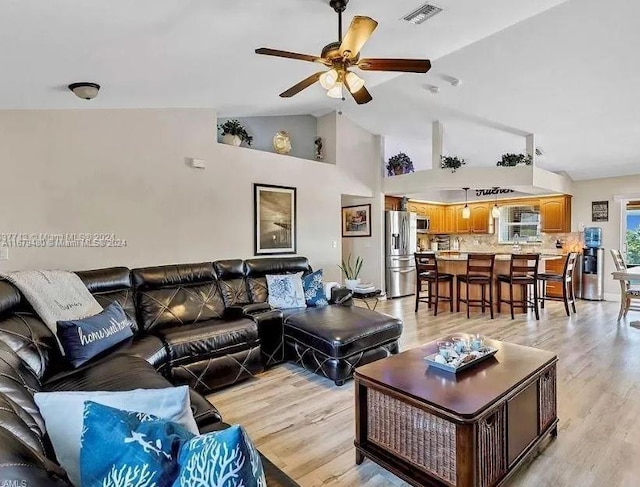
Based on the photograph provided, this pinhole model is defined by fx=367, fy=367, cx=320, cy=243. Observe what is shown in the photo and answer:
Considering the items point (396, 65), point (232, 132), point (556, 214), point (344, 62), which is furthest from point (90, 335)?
point (556, 214)

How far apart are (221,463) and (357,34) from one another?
2342 millimetres

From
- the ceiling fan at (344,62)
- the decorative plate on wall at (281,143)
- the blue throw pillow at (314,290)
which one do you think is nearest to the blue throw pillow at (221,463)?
the ceiling fan at (344,62)

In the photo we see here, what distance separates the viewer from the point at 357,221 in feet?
23.8

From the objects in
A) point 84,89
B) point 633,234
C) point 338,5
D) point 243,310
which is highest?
point 338,5

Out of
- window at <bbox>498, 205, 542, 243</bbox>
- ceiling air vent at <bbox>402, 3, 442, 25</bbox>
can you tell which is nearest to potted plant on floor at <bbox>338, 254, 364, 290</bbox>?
window at <bbox>498, 205, 542, 243</bbox>

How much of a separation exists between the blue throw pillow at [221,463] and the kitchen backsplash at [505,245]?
26.4 ft

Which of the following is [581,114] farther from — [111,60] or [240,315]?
[111,60]

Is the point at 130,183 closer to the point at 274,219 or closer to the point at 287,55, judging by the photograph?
the point at 274,219

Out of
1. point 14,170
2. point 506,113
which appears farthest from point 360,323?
point 506,113

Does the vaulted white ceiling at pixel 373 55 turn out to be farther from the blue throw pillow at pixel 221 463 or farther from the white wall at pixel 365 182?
the blue throw pillow at pixel 221 463

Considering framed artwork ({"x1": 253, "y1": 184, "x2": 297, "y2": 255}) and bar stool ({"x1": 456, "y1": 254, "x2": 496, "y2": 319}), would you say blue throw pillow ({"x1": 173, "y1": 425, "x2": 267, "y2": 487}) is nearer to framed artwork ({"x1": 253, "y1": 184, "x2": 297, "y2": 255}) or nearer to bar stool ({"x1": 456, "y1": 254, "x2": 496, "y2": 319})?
framed artwork ({"x1": 253, "y1": 184, "x2": 297, "y2": 255})

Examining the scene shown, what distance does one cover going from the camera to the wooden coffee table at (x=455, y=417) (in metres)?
1.67

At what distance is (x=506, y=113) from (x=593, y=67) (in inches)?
48.6

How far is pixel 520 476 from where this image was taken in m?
1.96
